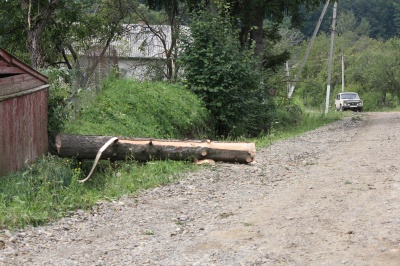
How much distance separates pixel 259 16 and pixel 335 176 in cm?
1585

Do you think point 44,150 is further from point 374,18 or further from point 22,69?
point 374,18

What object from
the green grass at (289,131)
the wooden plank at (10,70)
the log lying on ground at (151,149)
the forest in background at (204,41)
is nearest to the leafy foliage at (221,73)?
the forest in background at (204,41)

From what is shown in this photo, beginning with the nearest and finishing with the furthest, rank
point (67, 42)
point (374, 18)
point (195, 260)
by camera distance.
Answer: point (195, 260) < point (67, 42) < point (374, 18)

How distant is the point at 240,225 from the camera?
27.8 ft

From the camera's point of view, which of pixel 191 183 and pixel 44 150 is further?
pixel 44 150

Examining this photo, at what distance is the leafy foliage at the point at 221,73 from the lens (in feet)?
71.9

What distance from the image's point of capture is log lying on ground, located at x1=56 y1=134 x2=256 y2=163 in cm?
1340

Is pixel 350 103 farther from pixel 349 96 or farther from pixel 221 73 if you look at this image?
pixel 221 73

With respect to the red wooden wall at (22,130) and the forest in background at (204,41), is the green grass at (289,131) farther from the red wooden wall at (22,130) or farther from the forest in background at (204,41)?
the red wooden wall at (22,130)

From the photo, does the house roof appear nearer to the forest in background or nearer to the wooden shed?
the wooden shed

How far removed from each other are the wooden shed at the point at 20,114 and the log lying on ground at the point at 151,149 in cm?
54

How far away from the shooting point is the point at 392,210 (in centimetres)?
878

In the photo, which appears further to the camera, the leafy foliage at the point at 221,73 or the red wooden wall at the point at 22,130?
the leafy foliage at the point at 221,73

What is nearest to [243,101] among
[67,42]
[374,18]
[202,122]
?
[202,122]
